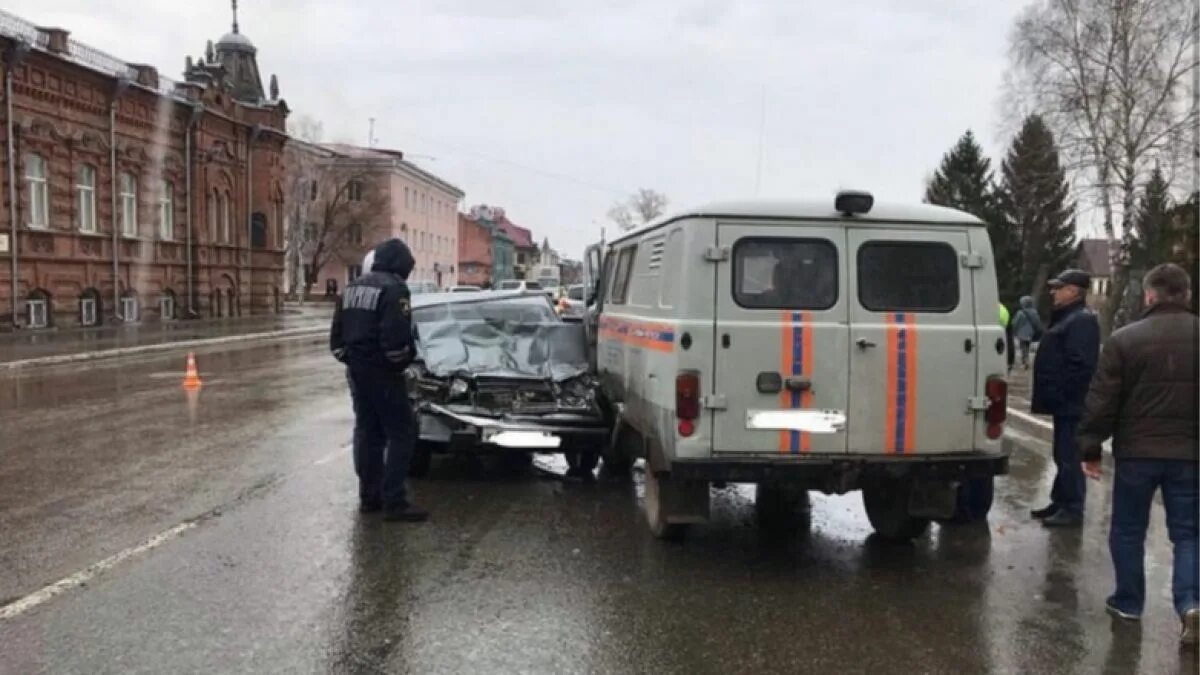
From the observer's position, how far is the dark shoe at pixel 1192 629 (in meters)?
4.84

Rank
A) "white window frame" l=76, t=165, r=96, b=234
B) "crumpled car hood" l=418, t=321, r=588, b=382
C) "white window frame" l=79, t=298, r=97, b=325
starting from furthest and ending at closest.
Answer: "white window frame" l=76, t=165, r=96, b=234
"white window frame" l=79, t=298, r=97, b=325
"crumpled car hood" l=418, t=321, r=588, b=382

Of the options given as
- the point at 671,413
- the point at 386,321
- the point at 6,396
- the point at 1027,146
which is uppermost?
the point at 1027,146

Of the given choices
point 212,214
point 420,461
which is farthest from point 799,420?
point 212,214

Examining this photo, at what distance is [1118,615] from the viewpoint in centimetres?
521

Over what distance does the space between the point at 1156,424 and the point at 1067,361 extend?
2404 millimetres

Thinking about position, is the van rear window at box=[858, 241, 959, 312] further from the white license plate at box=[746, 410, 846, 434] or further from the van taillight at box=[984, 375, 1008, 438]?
the white license plate at box=[746, 410, 846, 434]

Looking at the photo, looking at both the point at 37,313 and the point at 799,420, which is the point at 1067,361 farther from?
the point at 37,313

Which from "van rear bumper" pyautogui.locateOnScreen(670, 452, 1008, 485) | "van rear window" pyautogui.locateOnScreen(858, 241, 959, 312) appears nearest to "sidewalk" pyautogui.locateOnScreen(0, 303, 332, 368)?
"van rear bumper" pyautogui.locateOnScreen(670, 452, 1008, 485)

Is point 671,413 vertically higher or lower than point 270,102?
lower

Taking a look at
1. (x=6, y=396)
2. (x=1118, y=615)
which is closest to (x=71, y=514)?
(x=1118, y=615)

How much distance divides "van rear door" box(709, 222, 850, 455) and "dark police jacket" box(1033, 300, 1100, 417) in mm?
2323

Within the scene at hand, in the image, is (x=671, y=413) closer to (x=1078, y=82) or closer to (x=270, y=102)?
(x=1078, y=82)

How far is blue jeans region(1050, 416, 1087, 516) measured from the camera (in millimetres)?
7312

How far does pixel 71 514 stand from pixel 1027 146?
123 ft
